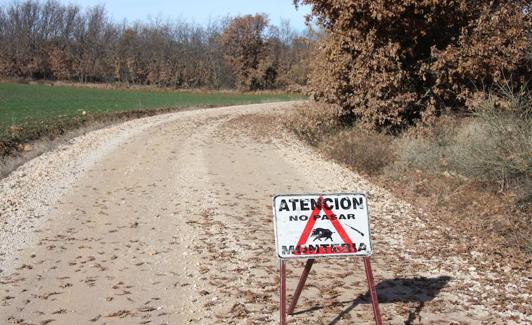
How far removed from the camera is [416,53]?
1928 cm

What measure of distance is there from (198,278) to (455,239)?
14.1 feet

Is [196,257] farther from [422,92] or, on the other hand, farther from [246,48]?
[246,48]

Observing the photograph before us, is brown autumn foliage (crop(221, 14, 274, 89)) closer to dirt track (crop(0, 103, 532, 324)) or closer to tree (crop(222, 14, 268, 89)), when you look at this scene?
tree (crop(222, 14, 268, 89))

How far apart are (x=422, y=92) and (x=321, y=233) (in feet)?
50.4

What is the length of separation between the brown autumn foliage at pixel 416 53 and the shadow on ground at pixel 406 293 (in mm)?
11191

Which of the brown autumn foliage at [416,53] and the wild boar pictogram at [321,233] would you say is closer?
the wild boar pictogram at [321,233]

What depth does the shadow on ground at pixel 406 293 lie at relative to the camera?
609 centimetres

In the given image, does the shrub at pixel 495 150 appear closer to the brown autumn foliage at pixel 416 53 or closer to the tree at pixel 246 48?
the brown autumn foliage at pixel 416 53

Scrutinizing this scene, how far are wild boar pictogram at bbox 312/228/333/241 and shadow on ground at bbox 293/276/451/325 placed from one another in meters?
1.15

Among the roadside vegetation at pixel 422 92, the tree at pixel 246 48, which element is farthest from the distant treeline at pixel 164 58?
the roadside vegetation at pixel 422 92

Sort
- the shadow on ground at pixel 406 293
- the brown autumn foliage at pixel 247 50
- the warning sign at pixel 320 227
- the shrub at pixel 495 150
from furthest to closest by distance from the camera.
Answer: the brown autumn foliage at pixel 247 50
the shrub at pixel 495 150
the shadow on ground at pixel 406 293
the warning sign at pixel 320 227

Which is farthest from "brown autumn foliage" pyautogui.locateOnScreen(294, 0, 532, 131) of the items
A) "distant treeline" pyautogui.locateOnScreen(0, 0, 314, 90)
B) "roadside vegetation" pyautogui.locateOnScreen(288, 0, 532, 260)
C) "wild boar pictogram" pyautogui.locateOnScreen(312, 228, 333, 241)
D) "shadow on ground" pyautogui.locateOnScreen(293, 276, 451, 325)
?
"distant treeline" pyautogui.locateOnScreen(0, 0, 314, 90)

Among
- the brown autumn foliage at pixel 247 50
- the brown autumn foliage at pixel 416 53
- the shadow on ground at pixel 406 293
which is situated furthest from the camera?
the brown autumn foliage at pixel 247 50

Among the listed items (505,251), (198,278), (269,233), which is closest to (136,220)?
(269,233)
